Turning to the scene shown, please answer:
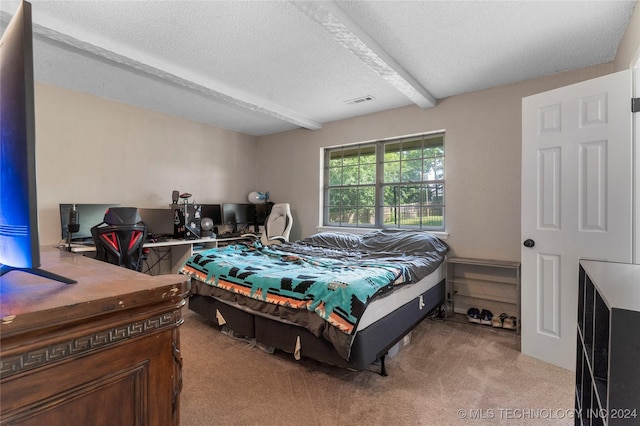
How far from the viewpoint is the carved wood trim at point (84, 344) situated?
1.42 ft

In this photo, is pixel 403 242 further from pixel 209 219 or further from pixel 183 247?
pixel 183 247

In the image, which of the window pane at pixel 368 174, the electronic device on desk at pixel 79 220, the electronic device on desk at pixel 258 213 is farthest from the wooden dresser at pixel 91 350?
the electronic device on desk at pixel 258 213

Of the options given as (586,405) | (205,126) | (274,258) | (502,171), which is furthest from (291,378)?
(205,126)

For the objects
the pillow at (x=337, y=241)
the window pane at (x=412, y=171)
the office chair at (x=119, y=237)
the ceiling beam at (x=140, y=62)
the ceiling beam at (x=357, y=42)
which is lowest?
the pillow at (x=337, y=241)

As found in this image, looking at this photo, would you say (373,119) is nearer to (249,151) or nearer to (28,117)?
(249,151)

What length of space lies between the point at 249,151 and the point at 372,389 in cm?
475

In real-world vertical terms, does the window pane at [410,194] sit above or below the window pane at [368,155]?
below

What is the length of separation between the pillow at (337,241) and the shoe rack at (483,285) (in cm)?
113

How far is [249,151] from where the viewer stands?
5.77 metres

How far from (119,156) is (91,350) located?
4.36 metres

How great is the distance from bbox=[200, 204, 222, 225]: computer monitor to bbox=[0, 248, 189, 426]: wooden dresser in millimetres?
4281

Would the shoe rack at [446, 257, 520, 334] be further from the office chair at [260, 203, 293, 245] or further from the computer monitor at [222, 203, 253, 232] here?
the computer monitor at [222, 203, 253, 232]

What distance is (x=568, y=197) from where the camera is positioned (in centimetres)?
229

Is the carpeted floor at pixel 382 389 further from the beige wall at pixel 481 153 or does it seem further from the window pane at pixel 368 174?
the window pane at pixel 368 174
